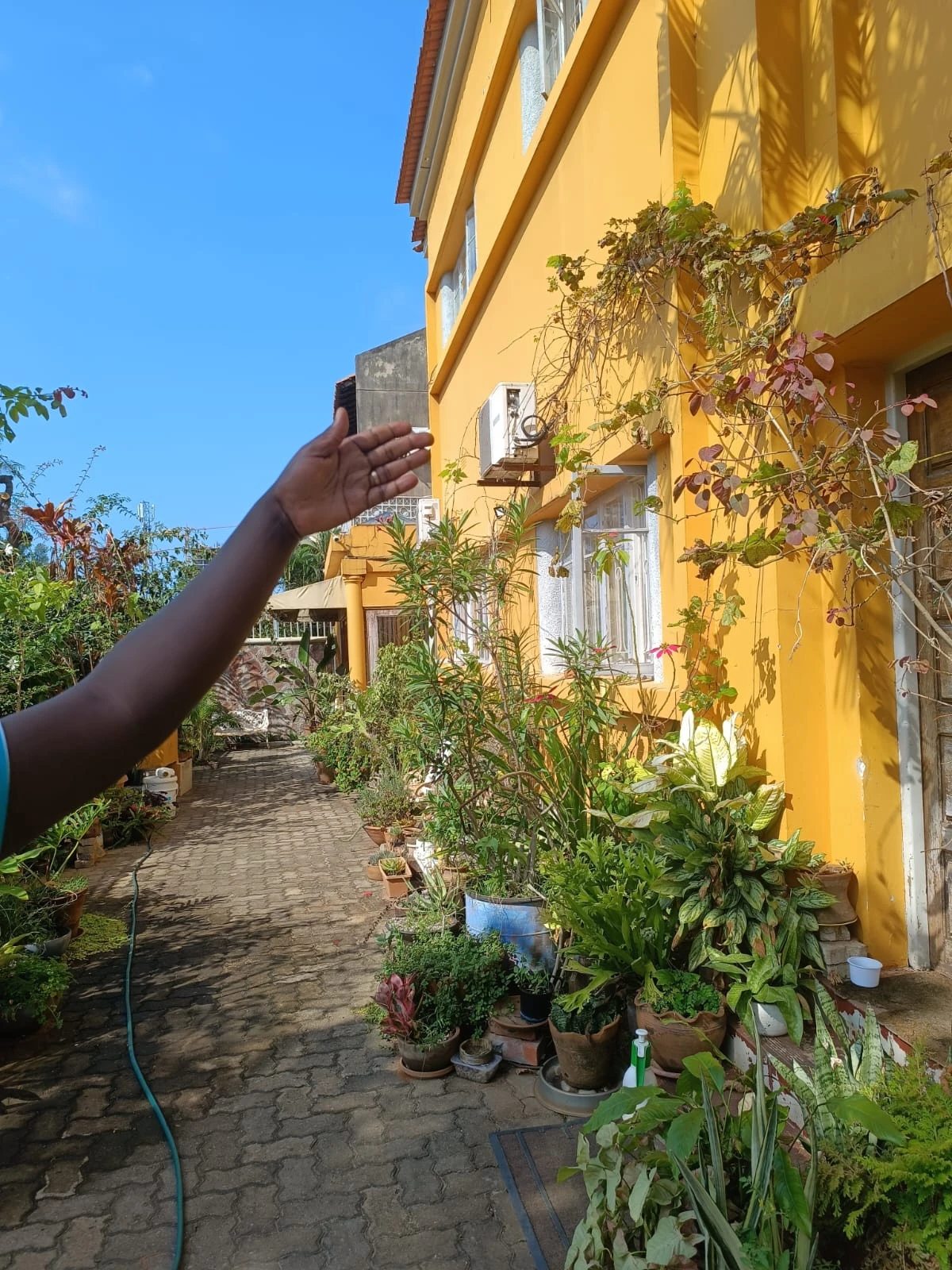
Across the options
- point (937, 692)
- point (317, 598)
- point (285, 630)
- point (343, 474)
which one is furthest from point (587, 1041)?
point (285, 630)

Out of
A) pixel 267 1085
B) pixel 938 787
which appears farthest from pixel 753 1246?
pixel 267 1085

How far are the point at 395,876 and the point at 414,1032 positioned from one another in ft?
8.70

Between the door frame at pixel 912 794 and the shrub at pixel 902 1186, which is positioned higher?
the door frame at pixel 912 794

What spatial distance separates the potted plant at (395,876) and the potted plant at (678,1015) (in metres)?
3.24

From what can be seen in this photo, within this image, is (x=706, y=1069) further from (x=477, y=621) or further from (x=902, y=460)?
(x=477, y=621)

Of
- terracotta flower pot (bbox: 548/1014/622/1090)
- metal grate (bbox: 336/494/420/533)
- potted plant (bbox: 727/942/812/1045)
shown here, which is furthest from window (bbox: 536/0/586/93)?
metal grate (bbox: 336/494/420/533)

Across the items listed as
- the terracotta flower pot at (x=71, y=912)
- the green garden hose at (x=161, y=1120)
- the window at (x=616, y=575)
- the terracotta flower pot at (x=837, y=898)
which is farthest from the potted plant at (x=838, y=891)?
the terracotta flower pot at (x=71, y=912)

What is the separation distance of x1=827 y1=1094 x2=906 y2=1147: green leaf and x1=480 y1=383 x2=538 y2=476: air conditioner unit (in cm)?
476

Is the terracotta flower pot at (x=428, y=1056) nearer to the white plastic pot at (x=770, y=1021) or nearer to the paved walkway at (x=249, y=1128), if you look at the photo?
the paved walkway at (x=249, y=1128)

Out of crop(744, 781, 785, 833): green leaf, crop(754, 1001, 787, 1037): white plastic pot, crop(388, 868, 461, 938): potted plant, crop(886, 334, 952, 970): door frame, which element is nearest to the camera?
crop(754, 1001, 787, 1037): white plastic pot

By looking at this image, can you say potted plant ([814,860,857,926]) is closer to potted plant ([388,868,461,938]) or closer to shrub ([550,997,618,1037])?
shrub ([550,997,618,1037])

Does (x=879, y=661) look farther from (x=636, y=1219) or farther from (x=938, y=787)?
(x=636, y=1219)

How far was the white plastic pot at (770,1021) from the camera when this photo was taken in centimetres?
323

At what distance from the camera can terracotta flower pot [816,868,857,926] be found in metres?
3.47
